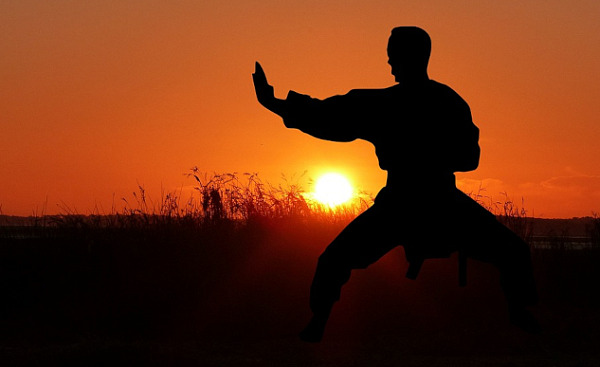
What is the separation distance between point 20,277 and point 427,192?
29.7 feet

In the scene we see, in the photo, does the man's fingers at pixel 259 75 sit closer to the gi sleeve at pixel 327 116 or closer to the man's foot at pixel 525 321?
the gi sleeve at pixel 327 116

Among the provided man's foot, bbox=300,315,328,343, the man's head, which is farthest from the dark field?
the man's head

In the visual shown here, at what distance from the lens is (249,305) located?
1136cm

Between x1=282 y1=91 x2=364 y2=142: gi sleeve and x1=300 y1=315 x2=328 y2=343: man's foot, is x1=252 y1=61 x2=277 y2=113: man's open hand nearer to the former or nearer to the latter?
x1=282 y1=91 x2=364 y2=142: gi sleeve

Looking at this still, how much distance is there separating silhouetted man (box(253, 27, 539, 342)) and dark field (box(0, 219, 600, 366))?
426 centimetres

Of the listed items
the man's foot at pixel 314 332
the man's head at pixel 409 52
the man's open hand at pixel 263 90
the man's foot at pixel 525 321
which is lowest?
the man's foot at pixel 314 332

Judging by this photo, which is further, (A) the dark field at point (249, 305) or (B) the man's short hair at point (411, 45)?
(A) the dark field at point (249, 305)

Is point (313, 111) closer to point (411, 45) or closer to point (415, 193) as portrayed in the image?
point (411, 45)

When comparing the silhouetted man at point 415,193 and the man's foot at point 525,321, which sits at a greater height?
the silhouetted man at point 415,193

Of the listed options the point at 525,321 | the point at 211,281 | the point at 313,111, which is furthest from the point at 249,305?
the point at 525,321

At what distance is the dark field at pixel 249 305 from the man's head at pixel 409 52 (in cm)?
469

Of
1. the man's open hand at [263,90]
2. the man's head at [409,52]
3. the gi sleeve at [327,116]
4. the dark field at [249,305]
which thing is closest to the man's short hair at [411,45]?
the man's head at [409,52]

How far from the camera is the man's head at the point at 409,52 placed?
4.86 m

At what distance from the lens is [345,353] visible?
31.3ft
